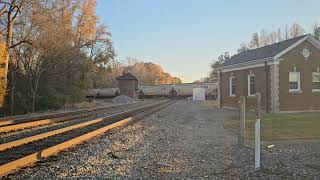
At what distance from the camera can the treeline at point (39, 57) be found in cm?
3572

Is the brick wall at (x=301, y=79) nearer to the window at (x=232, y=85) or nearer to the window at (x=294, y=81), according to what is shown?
the window at (x=294, y=81)

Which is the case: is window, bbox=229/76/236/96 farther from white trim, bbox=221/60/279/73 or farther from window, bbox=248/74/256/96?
window, bbox=248/74/256/96

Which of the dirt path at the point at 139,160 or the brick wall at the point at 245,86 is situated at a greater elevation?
the brick wall at the point at 245,86

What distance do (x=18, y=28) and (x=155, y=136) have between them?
25734 mm

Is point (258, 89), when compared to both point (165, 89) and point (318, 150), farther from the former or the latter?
point (165, 89)

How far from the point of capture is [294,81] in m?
32.9

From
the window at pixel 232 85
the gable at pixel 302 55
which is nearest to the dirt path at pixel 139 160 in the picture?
the gable at pixel 302 55

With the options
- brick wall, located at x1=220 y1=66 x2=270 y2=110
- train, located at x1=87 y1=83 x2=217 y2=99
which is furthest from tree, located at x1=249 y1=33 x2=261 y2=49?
brick wall, located at x1=220 y1=66 x2=270 y2=110

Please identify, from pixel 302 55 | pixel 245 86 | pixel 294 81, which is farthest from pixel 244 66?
pixel 302 55

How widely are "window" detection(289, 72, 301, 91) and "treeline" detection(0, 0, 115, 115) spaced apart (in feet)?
68.4

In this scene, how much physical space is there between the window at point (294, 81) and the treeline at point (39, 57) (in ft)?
68.4

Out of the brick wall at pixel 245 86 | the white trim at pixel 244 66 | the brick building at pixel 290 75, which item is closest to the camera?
the brick building at pixel 290 75

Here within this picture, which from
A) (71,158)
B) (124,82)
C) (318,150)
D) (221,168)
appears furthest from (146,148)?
(124,82)

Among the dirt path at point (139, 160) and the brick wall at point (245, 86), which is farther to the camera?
the brick wall at point (245, 86)
